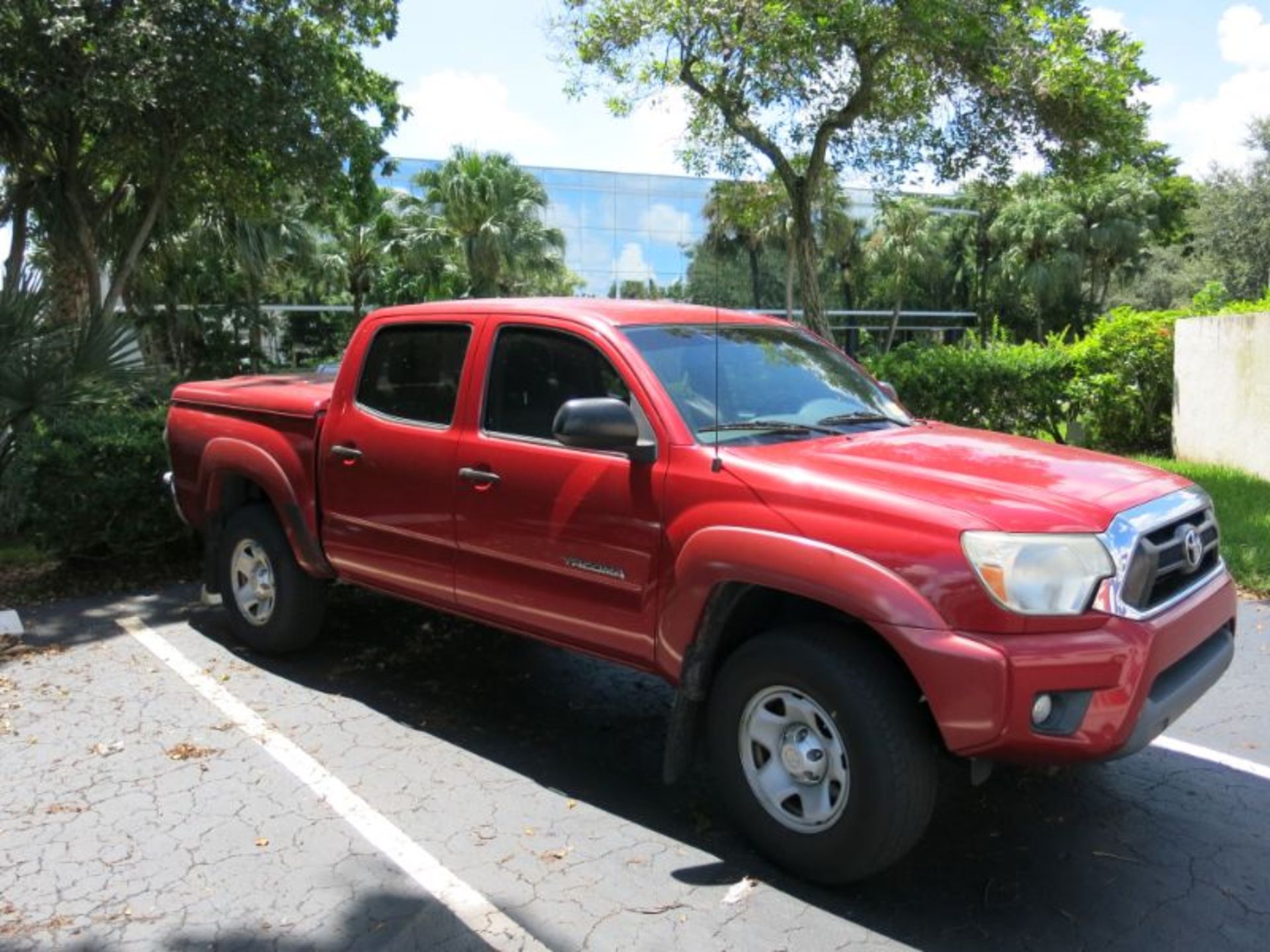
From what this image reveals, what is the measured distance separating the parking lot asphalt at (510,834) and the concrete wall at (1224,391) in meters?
6.11

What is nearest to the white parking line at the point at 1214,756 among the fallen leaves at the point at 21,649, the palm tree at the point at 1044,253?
the fallen leaves at the point at 21,649

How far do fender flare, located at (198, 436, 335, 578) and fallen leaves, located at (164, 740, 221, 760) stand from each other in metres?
1.07

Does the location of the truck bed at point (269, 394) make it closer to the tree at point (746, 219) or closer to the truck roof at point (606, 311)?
the truck roof at point (606, 311)

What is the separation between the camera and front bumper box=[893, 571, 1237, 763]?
291 cm

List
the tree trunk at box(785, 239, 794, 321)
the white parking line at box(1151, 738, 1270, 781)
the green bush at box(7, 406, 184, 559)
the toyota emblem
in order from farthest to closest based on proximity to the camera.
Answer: the tree trunk at box(785, 239, 794, 321)
the green bush at box(7, 406, 184, 559)
the white parking line at box(1151, 738, 1270, 781)
the toyota emblem

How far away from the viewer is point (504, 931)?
316 cm

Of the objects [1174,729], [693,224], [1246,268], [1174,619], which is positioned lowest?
[1174,729]

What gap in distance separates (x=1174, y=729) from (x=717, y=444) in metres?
2.77

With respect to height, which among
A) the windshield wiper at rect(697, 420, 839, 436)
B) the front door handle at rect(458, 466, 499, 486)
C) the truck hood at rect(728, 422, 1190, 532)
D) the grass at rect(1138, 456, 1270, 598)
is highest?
the windshield wiper at rect(697, 420, 839, 436)

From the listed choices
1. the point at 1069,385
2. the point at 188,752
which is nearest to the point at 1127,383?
the point at 1069,385

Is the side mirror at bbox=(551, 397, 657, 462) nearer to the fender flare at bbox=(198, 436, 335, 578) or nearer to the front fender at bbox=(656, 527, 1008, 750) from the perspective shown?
the front fender at bbox=(656, 527, 1008, 750)

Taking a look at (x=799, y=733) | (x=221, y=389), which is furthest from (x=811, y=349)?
(x=221, y=389)

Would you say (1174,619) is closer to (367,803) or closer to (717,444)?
(717,444)

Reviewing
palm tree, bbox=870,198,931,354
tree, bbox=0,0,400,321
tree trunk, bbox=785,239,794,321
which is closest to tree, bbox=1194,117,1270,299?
palm tree, bbox=870,198,931,354
